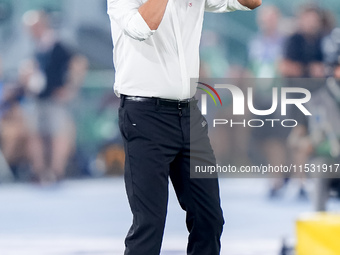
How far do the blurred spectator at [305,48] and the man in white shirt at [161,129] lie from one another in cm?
247

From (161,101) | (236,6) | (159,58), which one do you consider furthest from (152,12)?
(236,6)

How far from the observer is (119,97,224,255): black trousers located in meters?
2.14

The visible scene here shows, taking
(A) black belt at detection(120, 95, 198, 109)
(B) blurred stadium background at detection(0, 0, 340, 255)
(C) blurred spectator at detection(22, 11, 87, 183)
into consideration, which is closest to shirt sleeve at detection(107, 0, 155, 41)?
(A) black belt at detection(120, 95, 198, 109)

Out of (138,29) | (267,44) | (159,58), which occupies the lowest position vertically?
(267,44)

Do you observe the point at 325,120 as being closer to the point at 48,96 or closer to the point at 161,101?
the point at 48,96

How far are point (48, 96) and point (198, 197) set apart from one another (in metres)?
2.80

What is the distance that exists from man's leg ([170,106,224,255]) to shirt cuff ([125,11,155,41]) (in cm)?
Result: 34

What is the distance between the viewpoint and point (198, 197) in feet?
7.30

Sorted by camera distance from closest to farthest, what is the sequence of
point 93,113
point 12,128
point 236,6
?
point 236,6 → point 12,128 → point 93,113

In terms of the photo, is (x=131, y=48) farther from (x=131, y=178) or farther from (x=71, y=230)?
(x=71, y=230)

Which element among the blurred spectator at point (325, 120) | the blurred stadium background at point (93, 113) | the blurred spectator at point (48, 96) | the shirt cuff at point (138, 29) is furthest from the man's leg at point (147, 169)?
the blurred spectator at point (48, 96)

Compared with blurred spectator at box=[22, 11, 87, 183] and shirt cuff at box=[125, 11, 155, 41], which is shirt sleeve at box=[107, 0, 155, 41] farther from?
blurred spectator at box=[22, 11, 87, 183]

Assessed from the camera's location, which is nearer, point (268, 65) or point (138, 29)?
point (138, 29)

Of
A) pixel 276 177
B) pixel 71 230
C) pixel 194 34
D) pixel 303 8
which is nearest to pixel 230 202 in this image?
pixel 276 177
